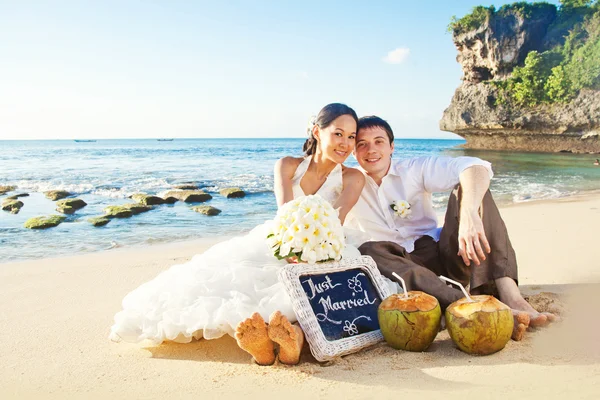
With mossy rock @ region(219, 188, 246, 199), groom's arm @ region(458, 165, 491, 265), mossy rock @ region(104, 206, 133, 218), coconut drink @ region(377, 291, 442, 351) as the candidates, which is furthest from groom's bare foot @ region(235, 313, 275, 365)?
mossy rock @ region(219, 188, 246, 199)

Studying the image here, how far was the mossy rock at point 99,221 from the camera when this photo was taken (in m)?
10.7

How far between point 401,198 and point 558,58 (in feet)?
136

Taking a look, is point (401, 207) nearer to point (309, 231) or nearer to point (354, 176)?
point (354, 176)

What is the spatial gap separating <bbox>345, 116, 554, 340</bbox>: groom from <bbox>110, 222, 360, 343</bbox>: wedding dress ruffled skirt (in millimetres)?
735

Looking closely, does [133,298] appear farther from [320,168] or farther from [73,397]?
[320,168]

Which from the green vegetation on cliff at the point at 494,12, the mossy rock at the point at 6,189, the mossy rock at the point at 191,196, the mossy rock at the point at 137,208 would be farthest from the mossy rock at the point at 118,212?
the green vegetation on cliff at the point at 494,12

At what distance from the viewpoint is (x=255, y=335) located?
2.95 metres

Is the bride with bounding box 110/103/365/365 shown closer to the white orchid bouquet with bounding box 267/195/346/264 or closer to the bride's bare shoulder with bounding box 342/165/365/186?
the bride's bare shoulder with bounding box 342/165/365/186

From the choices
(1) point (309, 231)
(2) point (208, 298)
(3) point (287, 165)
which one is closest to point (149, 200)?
(3) point (287, 165)

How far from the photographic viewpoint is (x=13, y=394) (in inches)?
114

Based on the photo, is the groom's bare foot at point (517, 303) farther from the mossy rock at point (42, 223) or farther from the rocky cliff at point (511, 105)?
the rocky cliff at point (511, 105)

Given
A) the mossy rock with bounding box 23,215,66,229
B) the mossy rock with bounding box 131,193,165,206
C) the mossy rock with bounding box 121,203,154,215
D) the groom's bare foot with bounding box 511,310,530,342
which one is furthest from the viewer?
the mossy rock with bounding box 131,193,165,206

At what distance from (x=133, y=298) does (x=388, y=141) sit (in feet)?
8.63

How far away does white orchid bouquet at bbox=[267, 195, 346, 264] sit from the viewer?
11.1ft
